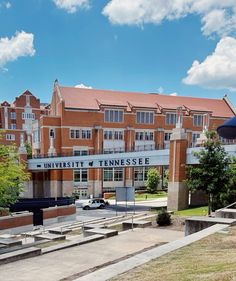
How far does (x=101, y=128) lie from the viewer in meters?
57.5

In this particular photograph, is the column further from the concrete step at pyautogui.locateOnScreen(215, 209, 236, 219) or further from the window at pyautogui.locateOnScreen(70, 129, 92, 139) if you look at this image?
the window at pyautogui.locateOnScreen(70, 129, 92, 139)

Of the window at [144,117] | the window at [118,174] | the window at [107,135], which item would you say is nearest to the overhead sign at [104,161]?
the window at [107,135]

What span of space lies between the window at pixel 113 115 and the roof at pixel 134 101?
1.08 metres

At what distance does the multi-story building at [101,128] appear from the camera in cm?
5581

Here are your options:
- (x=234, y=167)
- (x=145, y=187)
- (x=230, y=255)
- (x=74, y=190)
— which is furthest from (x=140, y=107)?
(x=230, y=255)

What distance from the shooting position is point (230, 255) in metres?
7.12

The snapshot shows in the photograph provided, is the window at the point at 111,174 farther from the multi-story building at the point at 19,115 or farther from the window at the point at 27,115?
the window at the point at 27,115

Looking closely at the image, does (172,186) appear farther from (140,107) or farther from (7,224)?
(140,107)

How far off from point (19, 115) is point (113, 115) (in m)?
43.7

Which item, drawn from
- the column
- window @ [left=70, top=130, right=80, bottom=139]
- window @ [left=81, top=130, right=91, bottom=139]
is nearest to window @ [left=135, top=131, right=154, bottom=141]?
window @ [left=81, top=130, right=91, bottom=139]

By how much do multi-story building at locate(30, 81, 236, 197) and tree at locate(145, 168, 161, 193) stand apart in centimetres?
368

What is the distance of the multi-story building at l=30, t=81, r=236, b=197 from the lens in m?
55.8

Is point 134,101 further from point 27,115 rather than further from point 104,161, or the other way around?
point 27,115

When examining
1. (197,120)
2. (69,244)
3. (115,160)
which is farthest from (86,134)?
(69,244)
